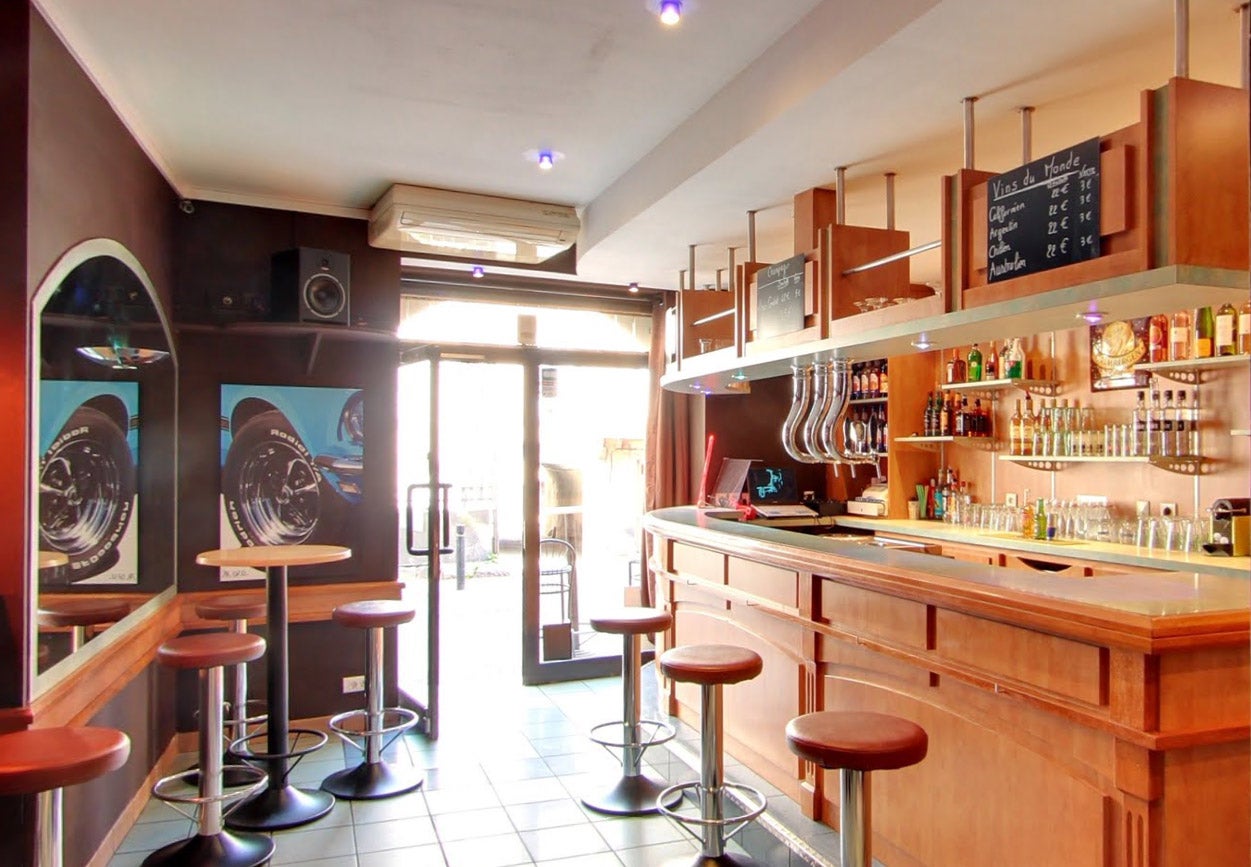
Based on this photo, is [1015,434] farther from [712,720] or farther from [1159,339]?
[712,720]

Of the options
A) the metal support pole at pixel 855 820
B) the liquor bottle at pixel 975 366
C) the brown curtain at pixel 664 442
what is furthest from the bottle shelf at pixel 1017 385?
the metal support pole at pixel 855 820

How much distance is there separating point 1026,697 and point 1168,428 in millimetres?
3008

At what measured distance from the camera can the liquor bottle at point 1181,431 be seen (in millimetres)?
4566

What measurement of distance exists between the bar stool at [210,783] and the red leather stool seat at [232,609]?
2.71 feet

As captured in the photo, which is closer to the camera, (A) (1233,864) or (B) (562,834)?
(A) (1233,864)

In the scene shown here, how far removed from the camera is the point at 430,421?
4.87 meters

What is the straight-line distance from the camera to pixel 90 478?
3.27 m

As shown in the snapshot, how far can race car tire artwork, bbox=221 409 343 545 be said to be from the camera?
15.9ft

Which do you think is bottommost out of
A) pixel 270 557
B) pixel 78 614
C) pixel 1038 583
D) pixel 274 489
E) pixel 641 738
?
pixel 641 738

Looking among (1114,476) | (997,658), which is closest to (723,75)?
(997,658)

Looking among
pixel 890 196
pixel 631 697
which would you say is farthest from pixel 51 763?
pixel 890 196

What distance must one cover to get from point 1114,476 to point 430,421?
4.02 metres

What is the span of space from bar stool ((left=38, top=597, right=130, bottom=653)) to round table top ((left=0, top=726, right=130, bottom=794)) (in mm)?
445

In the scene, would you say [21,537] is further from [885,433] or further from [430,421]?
[885,433]
